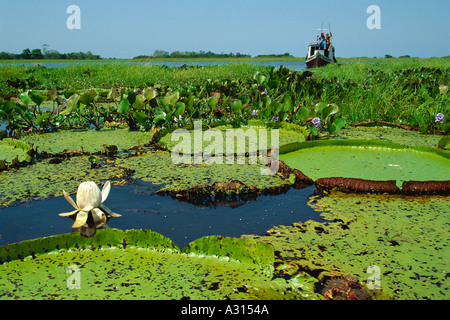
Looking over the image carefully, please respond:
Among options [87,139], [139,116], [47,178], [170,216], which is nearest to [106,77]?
[139,116]

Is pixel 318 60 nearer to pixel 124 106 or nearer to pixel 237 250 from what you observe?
pixel 124 106

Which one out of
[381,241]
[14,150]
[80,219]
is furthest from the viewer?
[14,150]

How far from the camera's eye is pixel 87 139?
4.55m

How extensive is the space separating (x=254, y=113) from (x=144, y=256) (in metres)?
4.37

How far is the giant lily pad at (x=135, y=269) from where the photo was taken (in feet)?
4.86

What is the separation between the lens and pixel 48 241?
1.72 metres

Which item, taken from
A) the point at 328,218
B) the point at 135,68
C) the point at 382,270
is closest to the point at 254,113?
the point at 328,218

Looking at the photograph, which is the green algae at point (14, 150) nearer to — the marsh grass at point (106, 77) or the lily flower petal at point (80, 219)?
the lily flower petal at point (80, 219)

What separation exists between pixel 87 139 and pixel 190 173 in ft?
6.32

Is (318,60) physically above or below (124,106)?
above

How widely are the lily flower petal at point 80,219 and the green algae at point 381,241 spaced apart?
871mm

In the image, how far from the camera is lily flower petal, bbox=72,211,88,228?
188 cm
